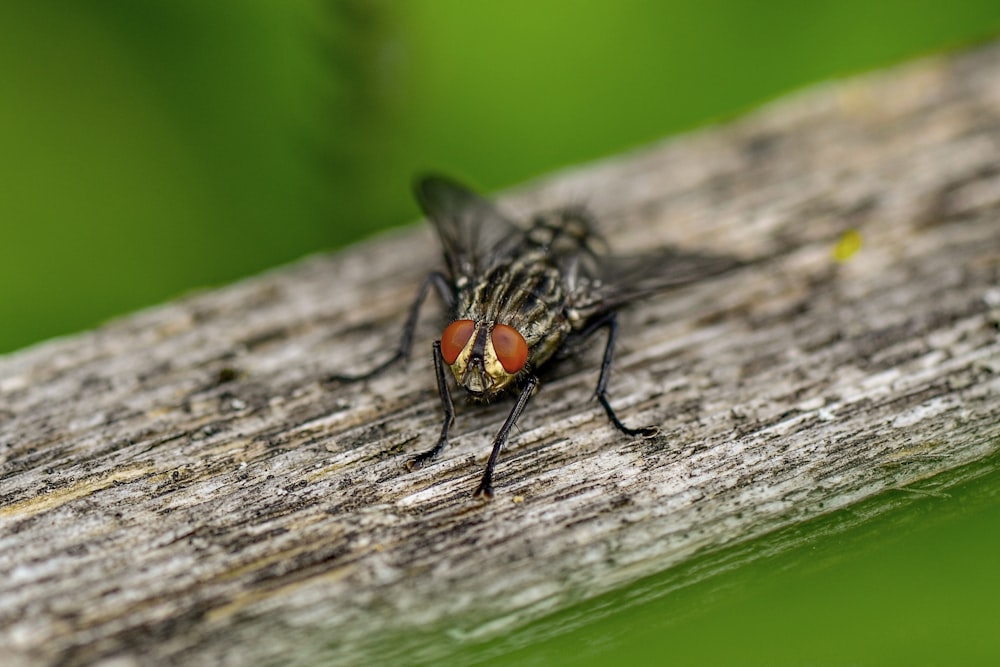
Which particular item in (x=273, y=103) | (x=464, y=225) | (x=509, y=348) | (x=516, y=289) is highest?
(x=273, y=103)

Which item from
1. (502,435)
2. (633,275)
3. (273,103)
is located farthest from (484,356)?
(273,103)

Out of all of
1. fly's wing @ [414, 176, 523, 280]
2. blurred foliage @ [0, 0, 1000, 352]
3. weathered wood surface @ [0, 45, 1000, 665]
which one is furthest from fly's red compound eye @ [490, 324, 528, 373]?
blurred foliage @ [0, 0, 1000, 352]

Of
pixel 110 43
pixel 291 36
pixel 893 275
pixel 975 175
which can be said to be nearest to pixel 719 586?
pixel 893 275

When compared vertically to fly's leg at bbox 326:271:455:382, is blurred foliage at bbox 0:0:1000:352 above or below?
above

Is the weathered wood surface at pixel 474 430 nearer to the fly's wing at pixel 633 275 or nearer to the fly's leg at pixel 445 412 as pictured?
the fly's leg at pixel 445 412

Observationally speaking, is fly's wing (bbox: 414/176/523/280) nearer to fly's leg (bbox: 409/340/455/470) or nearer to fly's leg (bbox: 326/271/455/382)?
fly's leg (bbox: 326/271/455/382)

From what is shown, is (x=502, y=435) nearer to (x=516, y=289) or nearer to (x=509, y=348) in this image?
(x=509, y=348)
